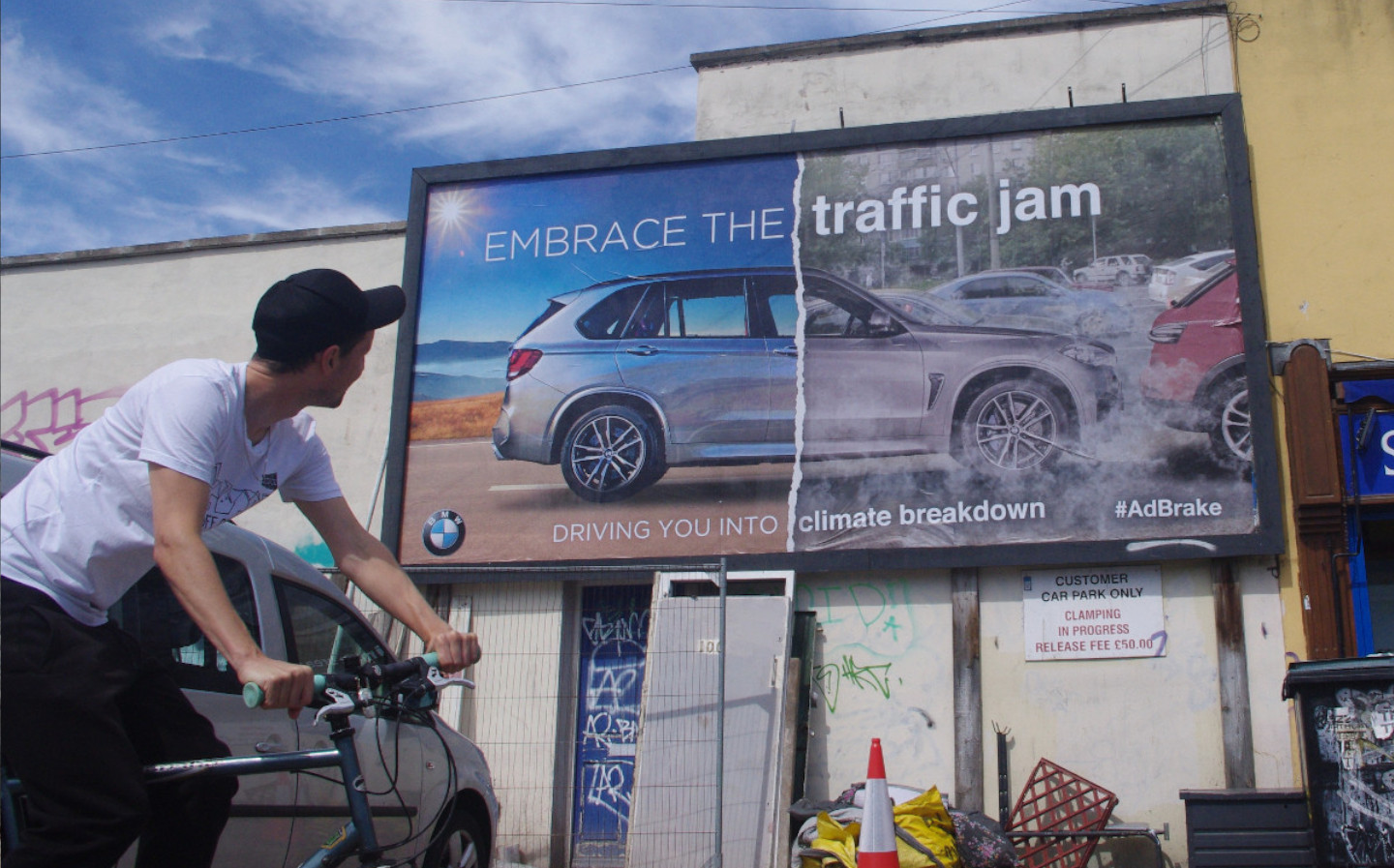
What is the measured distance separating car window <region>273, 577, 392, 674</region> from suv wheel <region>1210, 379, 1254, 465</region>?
7.34 meters

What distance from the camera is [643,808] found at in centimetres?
867

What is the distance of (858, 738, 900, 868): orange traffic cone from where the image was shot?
5781 millimetres

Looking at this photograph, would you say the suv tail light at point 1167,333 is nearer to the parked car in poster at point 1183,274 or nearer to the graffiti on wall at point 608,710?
the parked car in poster at point 1183,274

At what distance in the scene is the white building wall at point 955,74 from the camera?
11242 mm

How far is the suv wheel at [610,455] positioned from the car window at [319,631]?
550 cm

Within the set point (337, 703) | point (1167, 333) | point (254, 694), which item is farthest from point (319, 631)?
point (1167, 333)

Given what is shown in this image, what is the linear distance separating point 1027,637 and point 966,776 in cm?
125

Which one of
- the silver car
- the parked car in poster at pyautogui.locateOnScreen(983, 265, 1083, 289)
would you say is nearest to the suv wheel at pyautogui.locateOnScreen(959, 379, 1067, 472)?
the parked car in poster at pyautogui.locateOnScreen(983, 265, 1083, 289)

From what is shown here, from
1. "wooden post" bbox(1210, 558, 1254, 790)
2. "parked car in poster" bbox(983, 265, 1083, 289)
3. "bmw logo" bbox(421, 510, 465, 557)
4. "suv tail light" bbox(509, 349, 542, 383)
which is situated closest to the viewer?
"wooden post" bbox(1210, 558, 1254, 790)

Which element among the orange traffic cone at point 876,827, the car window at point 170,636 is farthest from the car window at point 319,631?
the orange traffic cone at point 876,827

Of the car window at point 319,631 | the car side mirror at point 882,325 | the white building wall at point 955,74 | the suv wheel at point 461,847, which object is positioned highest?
the white building wall at point 955,74

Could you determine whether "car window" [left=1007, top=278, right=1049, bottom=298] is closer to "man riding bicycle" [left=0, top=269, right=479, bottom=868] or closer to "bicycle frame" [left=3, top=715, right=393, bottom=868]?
"man riding bicycle" [left=0, top=269, right=479, bottom=868]

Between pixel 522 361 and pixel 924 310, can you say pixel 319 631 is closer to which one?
pixel 522 361

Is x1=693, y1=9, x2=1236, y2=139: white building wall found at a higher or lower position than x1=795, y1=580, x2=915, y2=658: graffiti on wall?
higher
